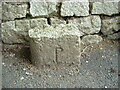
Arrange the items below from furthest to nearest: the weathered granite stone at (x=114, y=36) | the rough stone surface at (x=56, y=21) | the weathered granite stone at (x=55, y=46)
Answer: the weathered granite stone at (x=114, y=36)
the rough stone surface at (x=56, y=21)
the weathered granite stone at (x=55, y=46)

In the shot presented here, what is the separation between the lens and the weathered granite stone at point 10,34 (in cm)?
353

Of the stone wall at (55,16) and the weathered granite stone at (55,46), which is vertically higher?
the stone wall at (55,16)

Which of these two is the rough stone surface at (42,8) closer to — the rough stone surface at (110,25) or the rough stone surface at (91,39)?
the rough stone surface at (91,39)

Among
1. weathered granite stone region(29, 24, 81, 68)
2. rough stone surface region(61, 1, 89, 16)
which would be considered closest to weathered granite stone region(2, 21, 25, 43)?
weathered granite stone region(29, 24, 81, 68)

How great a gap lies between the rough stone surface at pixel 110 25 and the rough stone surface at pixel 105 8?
0.11m

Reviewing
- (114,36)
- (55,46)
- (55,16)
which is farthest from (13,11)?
(114,36)

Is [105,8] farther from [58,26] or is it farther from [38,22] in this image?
[38,22]

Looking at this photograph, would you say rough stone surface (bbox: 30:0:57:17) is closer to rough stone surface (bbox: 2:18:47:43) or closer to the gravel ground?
rough stone surface (bbox: 2:18:47:43)

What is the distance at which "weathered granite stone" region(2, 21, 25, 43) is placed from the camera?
3529mm

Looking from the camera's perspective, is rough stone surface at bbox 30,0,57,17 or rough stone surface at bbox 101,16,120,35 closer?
rough stone surface at bbox 30,0,57,17

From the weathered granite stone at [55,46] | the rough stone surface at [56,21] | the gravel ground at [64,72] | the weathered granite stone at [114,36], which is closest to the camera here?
the gravel ground at [64,72]

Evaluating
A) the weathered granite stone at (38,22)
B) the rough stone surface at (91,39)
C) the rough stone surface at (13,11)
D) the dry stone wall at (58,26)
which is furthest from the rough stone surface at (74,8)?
the rough stone surface at (13,11)

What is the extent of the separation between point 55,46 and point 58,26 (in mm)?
288

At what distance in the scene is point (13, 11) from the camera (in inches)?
136
